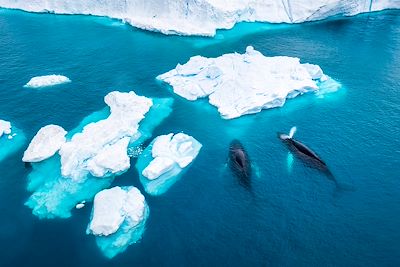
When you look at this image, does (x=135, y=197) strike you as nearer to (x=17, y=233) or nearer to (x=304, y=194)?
(x=17, y=233)

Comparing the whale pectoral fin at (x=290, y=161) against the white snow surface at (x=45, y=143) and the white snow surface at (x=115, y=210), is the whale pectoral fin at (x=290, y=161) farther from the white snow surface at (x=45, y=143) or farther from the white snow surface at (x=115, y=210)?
the white snow surface at (x=45, y=143)

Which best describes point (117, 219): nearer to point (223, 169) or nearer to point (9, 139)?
point (223, 169)

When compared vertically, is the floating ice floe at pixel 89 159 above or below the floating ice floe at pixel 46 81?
below

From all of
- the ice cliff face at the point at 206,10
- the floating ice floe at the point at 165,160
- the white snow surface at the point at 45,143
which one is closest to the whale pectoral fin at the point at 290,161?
the floating ice floe at the point at 165,160

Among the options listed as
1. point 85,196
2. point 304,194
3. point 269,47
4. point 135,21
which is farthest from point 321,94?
point 135,21

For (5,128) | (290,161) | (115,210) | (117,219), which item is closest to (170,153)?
(115,210)

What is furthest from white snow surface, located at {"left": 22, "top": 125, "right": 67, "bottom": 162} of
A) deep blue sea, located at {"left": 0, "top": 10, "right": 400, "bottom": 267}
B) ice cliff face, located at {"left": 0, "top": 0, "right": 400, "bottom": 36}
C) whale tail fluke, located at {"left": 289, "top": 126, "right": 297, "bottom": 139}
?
ice cliff face, located at {"left": 0, "top": 0, "right": 400, "bottom": 36}
